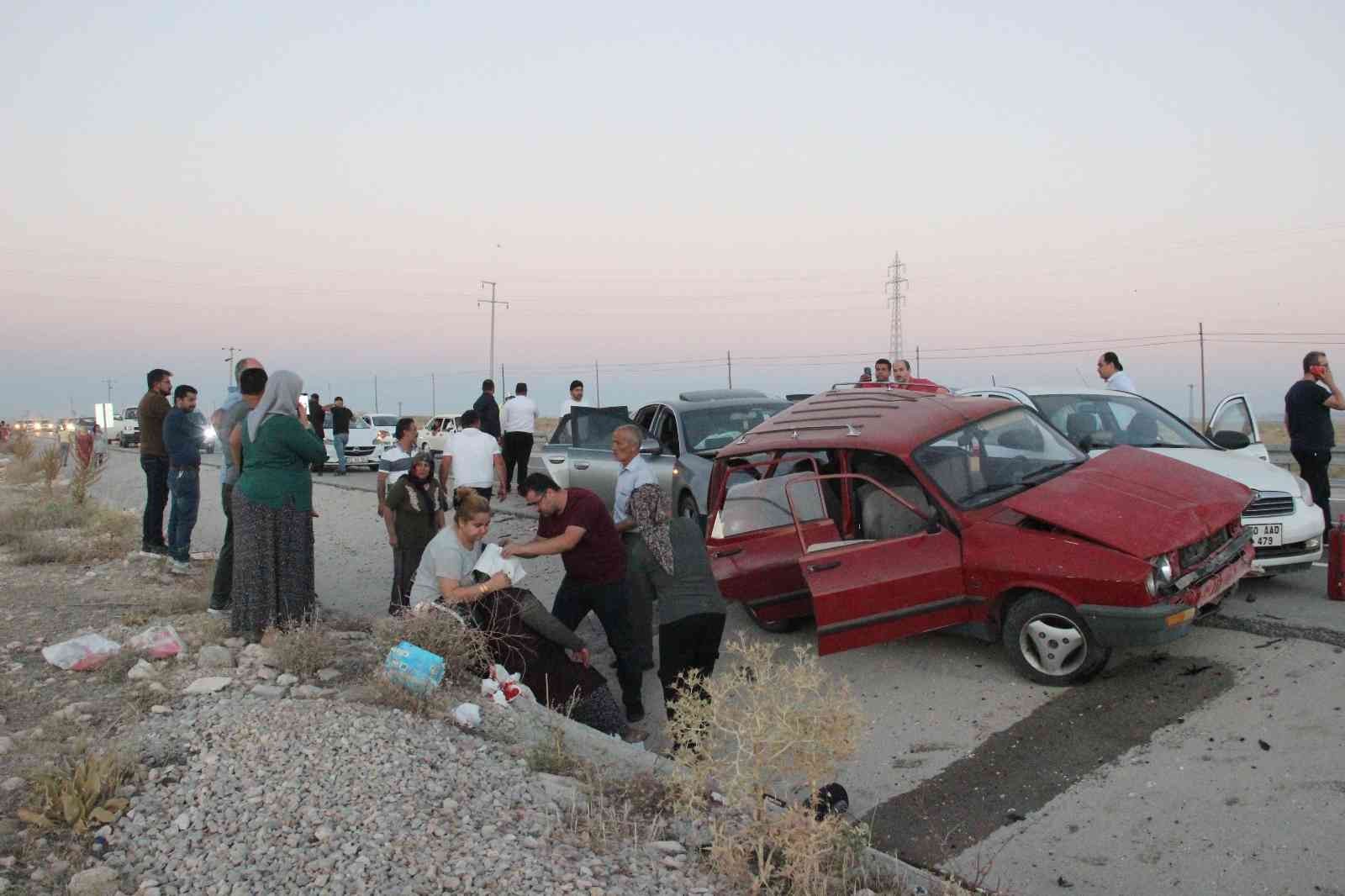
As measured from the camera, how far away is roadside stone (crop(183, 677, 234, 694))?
649cm

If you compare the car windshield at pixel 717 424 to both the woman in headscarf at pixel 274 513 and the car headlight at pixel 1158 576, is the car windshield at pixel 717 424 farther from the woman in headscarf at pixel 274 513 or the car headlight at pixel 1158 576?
the car headlight at pixel 1158 576

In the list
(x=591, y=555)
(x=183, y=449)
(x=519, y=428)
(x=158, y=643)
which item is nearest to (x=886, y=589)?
(x=591, y=555)

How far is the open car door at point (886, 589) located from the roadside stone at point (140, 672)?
410 cm

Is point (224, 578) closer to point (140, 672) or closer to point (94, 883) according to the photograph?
point (140, 672)

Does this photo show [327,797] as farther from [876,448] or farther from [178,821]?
[876,448]

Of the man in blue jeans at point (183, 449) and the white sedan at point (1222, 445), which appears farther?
the man in blue jeans at point (183, 449)

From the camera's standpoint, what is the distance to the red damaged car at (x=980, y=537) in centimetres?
628

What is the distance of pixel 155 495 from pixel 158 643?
14.9 feet

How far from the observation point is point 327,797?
4848 millimetres

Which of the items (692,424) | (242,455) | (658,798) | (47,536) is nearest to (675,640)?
(658,798)

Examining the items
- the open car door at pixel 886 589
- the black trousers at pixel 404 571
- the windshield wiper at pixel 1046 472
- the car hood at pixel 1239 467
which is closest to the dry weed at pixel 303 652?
the black trousers at pixel 404 571

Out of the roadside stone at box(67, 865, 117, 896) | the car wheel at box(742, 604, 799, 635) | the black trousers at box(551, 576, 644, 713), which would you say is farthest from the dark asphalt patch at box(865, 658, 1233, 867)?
the roadside stone at box(67, 865, 117, 896)

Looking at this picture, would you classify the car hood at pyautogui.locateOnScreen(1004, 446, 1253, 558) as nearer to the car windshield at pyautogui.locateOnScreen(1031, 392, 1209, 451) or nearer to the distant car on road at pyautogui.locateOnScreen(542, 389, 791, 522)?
the car windshield at pyautogui.locateOnScreen(1031, 392, 1209, 451)

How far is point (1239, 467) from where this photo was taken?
330 inches
